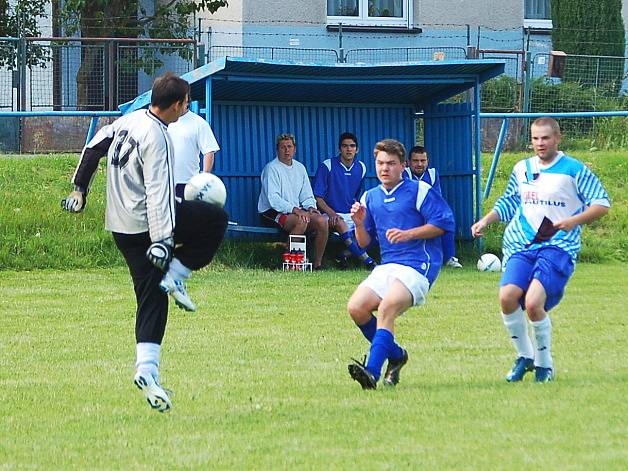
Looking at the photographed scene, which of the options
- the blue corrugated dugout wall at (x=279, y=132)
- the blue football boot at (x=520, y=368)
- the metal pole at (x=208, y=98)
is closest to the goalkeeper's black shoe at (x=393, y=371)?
the blue football boot at (x=520, y=368)

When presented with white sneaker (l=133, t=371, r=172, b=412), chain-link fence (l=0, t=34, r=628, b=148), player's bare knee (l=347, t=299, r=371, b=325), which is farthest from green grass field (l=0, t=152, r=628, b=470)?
chain-link fence (l=0, t=34, r=628, b=148)

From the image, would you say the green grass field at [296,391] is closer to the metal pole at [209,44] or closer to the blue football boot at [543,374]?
the blue football boot at [543,374]

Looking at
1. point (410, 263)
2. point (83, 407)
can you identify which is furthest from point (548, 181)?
point (83, 407)

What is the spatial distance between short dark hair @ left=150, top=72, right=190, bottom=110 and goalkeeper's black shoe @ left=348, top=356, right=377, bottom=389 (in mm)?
1902

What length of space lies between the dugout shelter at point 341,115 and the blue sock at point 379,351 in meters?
7.40

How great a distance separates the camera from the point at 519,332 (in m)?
8.36

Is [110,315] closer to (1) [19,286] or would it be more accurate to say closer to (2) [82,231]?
(1) [19,286]

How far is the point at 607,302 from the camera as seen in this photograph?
41.7ft

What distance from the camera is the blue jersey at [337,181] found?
53.0ft

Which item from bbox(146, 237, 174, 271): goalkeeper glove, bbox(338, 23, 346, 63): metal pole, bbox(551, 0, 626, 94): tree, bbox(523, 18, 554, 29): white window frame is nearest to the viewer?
bbox(146, 237, 174, 271): goalkeeper glove

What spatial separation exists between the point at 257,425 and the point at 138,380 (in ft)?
2.39

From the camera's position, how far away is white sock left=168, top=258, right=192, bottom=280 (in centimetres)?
720

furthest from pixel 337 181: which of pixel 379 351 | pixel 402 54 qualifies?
pixel 402 54

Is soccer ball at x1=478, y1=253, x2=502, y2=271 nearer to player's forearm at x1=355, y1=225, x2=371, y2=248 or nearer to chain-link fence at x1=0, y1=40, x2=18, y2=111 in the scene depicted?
player's forearm at x1=355, y1=225, x2=371, y2=248
